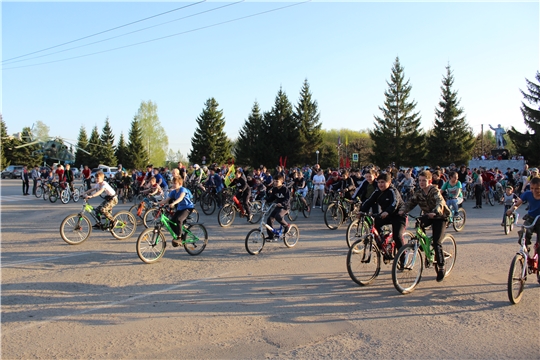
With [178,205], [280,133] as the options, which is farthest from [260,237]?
[280,133]

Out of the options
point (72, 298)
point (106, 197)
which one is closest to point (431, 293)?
point (72, 298)

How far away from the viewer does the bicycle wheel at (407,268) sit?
619cm

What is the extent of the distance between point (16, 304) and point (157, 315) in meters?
2.19

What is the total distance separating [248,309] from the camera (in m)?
5.56

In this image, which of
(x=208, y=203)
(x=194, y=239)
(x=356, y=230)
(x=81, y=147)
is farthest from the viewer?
(x=81, y=147)

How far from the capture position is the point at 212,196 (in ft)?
57.1

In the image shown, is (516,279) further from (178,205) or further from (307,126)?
(307,126)

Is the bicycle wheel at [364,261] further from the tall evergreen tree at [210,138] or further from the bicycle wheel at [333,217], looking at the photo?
the tall evergreen tree at [210,138]

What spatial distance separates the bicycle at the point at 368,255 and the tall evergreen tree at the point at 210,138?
177 feet

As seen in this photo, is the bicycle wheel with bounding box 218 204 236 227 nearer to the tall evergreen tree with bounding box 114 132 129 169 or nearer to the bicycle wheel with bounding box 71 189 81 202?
the bicycle wheel with bounding box 71 189 81 202

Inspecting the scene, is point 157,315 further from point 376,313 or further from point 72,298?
point 376,313

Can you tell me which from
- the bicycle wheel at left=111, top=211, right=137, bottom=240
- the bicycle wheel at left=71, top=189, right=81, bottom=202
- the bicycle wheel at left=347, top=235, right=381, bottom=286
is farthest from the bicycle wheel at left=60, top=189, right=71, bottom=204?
the bicycle wheel at left=347, top=235, right=381, bottom=286

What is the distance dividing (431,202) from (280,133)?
159 feet

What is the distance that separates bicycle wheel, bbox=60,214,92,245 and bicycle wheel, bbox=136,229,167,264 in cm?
301
